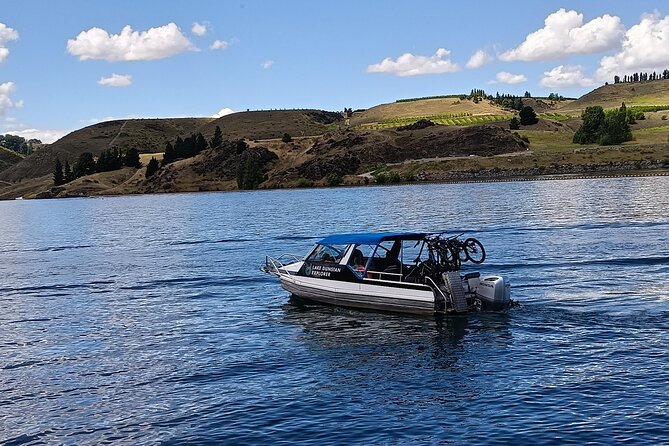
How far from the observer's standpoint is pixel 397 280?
37.1 m

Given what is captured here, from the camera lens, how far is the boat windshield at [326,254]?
132 feet

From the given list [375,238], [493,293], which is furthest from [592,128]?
[493,293]

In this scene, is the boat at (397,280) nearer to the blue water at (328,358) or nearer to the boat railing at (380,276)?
the boat railing at (380,276)

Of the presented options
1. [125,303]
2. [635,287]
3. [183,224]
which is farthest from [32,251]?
[635,287]

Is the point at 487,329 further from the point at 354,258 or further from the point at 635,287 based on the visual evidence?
the point at 635,287

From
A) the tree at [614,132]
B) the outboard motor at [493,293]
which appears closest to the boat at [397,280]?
the outboard motor at [493,293]

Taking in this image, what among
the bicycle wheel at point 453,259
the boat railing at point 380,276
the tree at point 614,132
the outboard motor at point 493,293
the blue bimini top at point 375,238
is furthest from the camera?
the tree at point 614,132

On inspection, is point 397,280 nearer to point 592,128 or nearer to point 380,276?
point 380,276

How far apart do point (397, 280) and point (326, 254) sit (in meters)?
5.28

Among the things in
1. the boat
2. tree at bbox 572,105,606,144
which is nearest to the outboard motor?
the boat

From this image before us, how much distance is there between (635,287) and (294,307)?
18.1 metres

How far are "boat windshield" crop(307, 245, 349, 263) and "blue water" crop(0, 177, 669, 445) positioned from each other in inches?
112

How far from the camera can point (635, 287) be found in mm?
39719

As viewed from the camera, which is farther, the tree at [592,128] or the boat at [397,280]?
the tree at [592,128]
